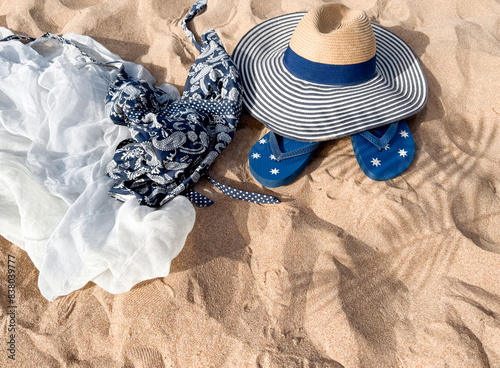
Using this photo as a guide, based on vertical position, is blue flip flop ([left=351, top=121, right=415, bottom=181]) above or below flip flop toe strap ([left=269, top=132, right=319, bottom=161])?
above

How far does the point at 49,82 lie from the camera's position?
1886 mm

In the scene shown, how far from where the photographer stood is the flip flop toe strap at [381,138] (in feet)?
5.91

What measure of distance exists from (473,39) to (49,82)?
249 cm

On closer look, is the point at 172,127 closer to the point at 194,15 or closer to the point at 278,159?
the point at 278,159

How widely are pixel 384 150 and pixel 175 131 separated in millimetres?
1025

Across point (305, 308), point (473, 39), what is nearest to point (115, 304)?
point (305, 308)

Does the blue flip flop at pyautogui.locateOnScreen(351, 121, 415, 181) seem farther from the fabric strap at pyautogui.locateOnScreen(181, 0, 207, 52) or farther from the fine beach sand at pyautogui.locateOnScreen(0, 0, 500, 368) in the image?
the fabric strap at pyautogui.locateOnScreen(181, 0, 207, 52)

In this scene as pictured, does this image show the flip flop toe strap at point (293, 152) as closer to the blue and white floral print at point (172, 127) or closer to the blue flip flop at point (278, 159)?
the blue flip flop at point (278, 159)

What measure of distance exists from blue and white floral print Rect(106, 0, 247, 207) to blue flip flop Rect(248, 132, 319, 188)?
7.7 inches

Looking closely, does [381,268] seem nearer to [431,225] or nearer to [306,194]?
[431,225]

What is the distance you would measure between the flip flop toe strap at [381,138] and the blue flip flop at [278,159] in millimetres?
249

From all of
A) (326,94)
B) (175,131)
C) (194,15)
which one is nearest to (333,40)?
(326,94)

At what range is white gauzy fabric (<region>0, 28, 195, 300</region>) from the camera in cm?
139

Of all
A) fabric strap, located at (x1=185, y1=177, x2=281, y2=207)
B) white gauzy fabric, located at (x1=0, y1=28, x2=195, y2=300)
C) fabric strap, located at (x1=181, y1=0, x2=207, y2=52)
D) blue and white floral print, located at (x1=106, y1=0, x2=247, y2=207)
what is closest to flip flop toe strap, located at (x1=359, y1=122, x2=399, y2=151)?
fabric strap, located at (x1=185, y1=177, x2=281, y2=207)
